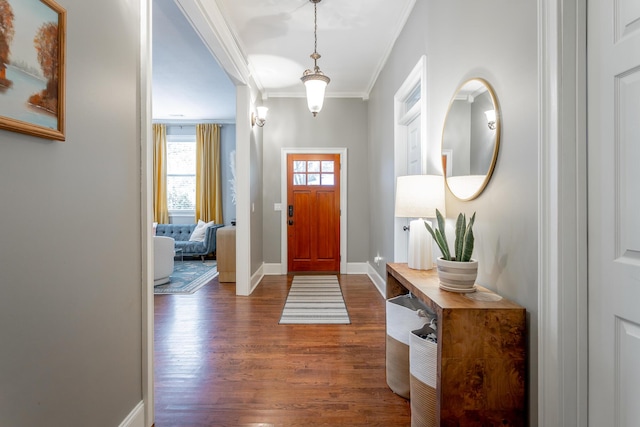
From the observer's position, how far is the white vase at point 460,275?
1.40 metres

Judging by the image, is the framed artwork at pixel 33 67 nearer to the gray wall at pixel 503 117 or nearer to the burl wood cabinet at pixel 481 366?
the burl wood cabinet at pixel 481 366

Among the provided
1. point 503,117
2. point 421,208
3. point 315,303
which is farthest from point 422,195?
point 315,303

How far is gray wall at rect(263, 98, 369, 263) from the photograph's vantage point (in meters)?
4.98

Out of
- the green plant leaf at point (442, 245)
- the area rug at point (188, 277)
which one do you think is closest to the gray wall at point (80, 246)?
the green plant leaf at point (442, 245)

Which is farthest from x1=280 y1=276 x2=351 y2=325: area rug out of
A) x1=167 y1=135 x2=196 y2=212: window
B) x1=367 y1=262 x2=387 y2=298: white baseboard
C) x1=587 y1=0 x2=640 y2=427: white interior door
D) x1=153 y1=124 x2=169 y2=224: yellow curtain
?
x1=153 y1=124 x2=169 y2=224: yellow curtain

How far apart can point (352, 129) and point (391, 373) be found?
3.93 m

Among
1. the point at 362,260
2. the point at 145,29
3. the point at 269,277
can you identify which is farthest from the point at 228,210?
the point at 145,29

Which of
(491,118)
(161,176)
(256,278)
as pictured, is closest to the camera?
(491,118)

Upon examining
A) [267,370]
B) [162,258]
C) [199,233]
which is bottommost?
[267,370]

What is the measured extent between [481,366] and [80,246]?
1558mm

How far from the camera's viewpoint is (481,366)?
121cm

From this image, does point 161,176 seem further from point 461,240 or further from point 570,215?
point 570,215

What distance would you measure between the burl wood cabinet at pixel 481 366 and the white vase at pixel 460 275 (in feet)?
0.64

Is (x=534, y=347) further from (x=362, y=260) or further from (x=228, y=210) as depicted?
(x=228, y=210)
